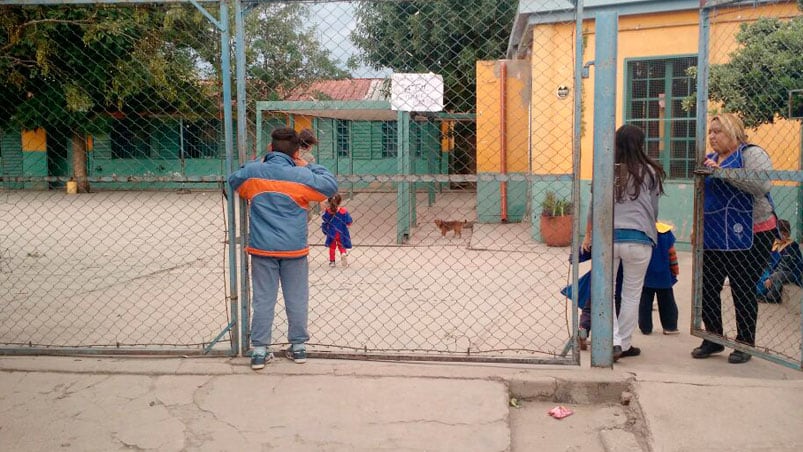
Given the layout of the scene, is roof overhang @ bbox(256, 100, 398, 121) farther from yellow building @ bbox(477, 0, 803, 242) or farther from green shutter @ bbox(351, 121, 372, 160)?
green shutter @ bbox(351, 121, 372, 160)

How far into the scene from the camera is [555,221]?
11133mm

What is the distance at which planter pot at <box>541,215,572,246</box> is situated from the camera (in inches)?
437

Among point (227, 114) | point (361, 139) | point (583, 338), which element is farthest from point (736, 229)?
point (361, 139)

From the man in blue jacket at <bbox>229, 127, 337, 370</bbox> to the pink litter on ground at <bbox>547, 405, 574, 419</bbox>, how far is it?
1538 millimetres

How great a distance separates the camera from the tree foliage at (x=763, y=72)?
6.58 meters

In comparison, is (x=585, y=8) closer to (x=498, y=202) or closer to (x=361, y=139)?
(x=498, y=202)

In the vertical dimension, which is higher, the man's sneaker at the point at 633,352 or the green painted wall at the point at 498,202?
the green painted wall at the point at 498,202

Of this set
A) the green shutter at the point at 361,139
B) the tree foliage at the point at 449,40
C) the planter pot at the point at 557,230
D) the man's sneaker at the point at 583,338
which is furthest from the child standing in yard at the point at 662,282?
the green shutter at the point at 361,139

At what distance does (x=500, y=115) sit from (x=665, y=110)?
12.5ft

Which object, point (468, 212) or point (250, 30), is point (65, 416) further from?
point (468, 212)

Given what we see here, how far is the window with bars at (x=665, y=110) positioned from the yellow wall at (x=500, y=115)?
9.70 ft

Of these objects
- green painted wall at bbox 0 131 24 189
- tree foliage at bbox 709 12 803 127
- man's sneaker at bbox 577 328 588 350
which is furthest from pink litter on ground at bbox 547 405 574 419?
green painted wall at bbox 0 131 24 189

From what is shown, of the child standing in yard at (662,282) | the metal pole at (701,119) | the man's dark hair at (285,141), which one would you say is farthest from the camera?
the child standing in yard at (662,282)

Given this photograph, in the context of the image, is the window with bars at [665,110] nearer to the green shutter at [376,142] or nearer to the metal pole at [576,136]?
the metal pole at [576,136]
